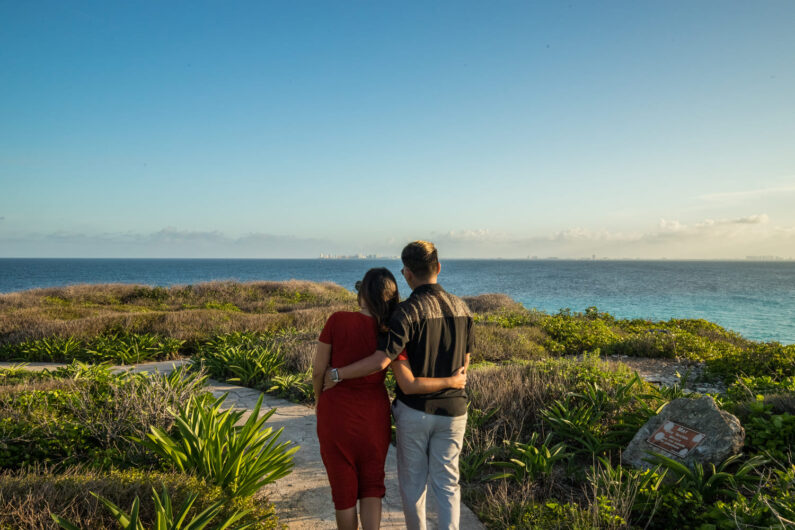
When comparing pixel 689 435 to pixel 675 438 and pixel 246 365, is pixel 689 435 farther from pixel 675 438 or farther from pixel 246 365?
pixel 246 365

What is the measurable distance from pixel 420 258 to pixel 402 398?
0.97 meters

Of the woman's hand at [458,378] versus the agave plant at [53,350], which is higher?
the woman's hand at [458,378]

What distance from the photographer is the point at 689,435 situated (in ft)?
14.3

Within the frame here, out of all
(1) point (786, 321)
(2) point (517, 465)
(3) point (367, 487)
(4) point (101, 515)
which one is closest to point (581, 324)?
(2) point (517, 465)

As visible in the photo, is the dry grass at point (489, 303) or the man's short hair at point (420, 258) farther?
the dry grass at point (489, 303)

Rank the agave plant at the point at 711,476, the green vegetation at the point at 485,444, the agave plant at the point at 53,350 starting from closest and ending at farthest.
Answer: the green vegetation at the point at 485,444
the agave plant at the point at 711,476
the agave plant at the point at 53,350

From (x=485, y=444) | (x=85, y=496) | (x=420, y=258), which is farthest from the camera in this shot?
(x=485, y=444)

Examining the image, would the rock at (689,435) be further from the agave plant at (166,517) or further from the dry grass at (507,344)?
the dry grass at (507,344)

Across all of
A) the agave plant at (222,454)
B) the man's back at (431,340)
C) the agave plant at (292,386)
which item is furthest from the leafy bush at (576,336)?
the man's back at (431,340)

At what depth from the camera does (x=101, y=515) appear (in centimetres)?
281

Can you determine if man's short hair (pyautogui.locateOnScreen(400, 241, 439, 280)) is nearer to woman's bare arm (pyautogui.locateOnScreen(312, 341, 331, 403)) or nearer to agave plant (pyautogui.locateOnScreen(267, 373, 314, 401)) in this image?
woman's bare arm (pyautogui.locateOnScreen(312, 341, 331, 403))

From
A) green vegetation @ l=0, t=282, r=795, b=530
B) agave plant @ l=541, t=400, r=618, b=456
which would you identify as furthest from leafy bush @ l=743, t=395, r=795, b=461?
agave plant @ l=541, t=400, r=618, b=456

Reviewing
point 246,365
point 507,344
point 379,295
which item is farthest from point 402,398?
point 507,344

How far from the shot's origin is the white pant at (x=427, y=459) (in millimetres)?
2865
